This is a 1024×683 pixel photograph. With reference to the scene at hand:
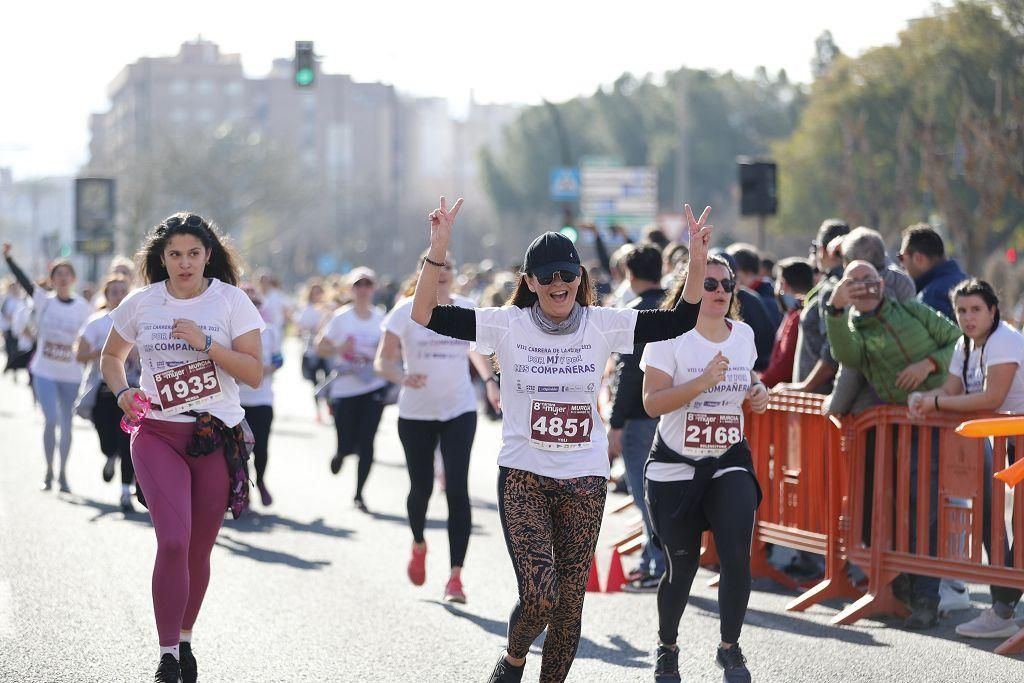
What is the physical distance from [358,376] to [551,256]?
7.45 metres

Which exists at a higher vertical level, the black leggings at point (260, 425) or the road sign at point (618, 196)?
the road sign at point (618, 196)

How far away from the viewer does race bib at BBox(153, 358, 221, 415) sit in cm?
649

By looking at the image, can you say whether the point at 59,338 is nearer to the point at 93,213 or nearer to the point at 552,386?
the point at 552,386

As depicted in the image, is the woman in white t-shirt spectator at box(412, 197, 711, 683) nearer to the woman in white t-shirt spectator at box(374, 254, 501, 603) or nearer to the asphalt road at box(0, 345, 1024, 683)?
the asphalt road at box(0, 345, 1024, 683)

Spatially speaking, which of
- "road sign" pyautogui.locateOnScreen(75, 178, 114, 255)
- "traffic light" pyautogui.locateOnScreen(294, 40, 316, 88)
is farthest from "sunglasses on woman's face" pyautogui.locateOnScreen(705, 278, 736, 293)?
"road sign" pyautogui.locateOnScreen(75, 178, 114, 255)

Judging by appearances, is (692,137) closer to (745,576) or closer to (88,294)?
(88,294)

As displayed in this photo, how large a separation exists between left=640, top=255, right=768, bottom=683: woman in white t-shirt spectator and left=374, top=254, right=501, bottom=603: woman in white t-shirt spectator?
2.03 m

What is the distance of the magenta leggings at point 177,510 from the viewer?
638 cm

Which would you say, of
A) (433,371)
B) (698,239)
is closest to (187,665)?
(698,239)

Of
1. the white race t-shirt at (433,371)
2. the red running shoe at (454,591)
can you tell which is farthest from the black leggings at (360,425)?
the red running shoe at (454,591)

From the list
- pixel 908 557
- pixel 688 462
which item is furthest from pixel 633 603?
pixel 688 462

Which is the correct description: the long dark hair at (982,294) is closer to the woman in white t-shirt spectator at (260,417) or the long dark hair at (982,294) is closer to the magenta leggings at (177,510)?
the magenta leggings at (177,510)

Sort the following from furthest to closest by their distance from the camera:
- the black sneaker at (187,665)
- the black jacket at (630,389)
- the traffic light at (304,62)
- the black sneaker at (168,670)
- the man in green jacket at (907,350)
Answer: the traffic light at (304,62) → the black jacket at (630,389) → the man in green jacket at (907,350) → the black sneaker at (187,665) → the black sneaker at (168,670)

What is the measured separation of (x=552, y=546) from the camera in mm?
6016
